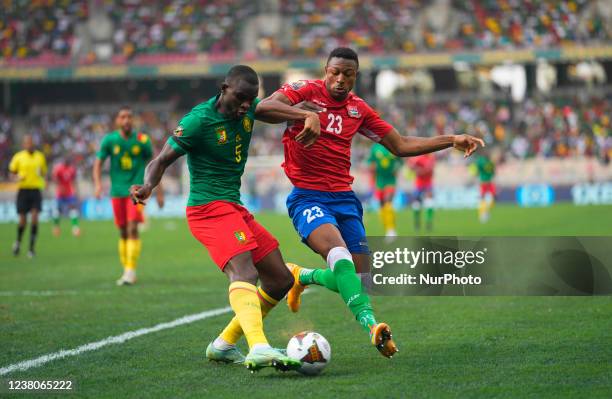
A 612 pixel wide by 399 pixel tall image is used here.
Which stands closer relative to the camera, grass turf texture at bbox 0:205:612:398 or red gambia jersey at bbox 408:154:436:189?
grass turf texture at bbox 0:205:612:398

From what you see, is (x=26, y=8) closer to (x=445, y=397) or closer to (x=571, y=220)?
(x=571, y=220)

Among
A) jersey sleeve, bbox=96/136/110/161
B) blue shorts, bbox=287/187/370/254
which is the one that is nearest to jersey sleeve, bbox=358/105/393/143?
blue shorts, bbox=287/187/370/254

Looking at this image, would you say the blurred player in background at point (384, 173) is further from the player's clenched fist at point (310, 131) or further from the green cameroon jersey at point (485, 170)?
the player's clenched fist at point (310, 131)

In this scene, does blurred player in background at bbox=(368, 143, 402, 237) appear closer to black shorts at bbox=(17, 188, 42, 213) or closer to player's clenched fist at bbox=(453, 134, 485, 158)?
black shorts at bbox=(17, 188, 42, 213)

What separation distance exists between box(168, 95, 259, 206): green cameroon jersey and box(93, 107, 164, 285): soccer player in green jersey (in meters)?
6.78

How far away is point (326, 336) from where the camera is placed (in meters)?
8.30

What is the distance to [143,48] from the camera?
152ft

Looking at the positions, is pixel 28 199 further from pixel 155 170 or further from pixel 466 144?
pixel 466 144

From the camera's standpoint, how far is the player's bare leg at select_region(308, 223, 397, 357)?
22.7ft

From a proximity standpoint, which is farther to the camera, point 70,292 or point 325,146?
point 70,292

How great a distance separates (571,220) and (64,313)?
58.2 feet

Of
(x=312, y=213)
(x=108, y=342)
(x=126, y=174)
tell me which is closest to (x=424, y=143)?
(x=312, y=213)

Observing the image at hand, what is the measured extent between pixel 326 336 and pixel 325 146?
5.64ft

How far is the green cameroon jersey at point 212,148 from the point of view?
21.9 feet
